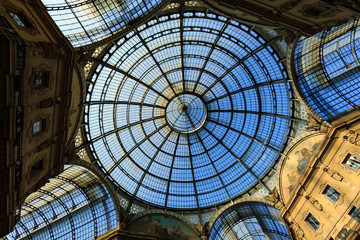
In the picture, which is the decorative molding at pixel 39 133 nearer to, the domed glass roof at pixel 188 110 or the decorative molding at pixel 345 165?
the domed glass roof at pixel 188 110

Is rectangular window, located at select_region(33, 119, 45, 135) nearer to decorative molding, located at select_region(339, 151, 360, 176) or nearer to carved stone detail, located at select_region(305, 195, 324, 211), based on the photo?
carved stone detail, located at select_region(305, 195, 324, 211)

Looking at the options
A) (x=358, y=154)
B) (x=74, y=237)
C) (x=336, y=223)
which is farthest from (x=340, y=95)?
(x=74, y=237)

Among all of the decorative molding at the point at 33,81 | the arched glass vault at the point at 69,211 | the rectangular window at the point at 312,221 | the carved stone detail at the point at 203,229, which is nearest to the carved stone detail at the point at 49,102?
the decorative molding at the point at 33,81

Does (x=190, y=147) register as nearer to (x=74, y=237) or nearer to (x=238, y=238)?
(x=238, y=238)

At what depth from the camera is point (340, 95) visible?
23.6 meters

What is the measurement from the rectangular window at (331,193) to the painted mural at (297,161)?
304cm

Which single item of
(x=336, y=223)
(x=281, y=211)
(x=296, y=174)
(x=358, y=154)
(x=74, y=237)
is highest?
(x=358, y=154)

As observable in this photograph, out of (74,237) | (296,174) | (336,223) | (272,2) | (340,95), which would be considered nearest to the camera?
(272,2)

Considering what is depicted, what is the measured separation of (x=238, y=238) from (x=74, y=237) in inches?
832

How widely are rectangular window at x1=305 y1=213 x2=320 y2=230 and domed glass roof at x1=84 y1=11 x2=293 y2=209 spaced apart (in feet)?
23.4

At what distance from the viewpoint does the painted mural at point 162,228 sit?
27562 millimetres

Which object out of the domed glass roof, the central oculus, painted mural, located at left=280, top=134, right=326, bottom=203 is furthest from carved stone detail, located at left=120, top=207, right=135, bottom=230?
painted mural, located at left=280, top=134, right=326, bottom=203

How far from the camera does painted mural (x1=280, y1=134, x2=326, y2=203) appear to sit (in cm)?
2505

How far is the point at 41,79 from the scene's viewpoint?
15.3m
